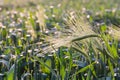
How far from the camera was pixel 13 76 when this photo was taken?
9.41 feet

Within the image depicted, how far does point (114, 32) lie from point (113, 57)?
222 mm

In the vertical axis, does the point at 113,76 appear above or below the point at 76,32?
below

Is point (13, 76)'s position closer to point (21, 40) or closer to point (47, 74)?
point (47, 74)

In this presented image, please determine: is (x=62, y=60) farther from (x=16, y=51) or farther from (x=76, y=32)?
(x=16, y=51)

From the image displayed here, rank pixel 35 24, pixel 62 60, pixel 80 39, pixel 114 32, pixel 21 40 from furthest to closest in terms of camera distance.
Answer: pixel 35 24
pixel 21 40
pixel 62 60
pixel 114 32
pixel 80 39

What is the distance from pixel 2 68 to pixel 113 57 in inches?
37.9

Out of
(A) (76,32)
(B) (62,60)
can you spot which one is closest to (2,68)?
(B) (62,60)

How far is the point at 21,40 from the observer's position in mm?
4145

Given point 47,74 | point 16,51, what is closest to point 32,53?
point 16,51

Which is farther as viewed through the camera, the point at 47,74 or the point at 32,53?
the point at 32,53

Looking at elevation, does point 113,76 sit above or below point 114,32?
below

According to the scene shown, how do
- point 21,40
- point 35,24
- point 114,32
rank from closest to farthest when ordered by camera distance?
point 114,32 → point 21,40 → point 35,24

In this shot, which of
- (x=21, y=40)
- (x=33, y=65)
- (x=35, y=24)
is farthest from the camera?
(x=35, y=24)

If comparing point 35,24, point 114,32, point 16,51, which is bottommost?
point 35,24
